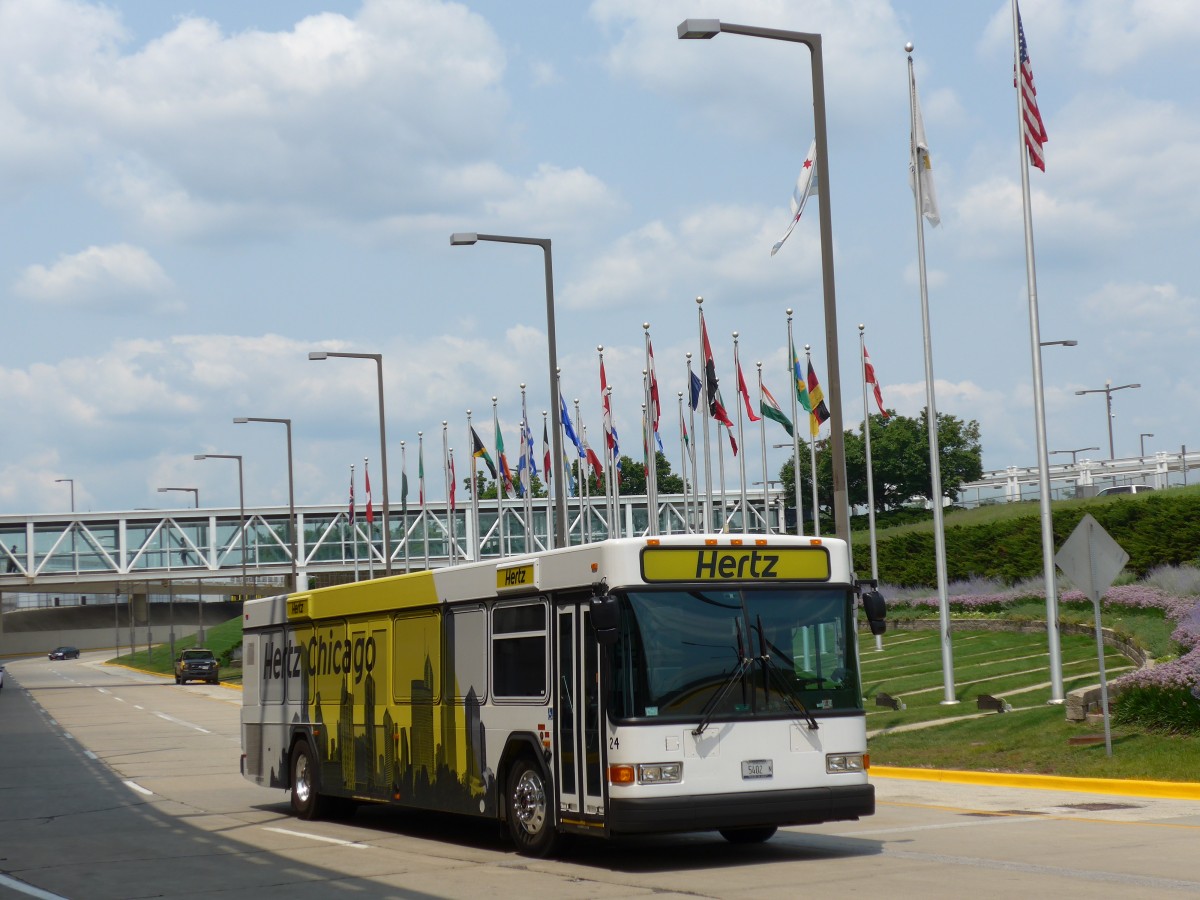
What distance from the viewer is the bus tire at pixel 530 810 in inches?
531

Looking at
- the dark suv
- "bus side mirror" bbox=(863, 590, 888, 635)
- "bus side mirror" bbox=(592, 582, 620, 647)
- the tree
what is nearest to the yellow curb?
"bus side mirror" bbox=(863, 590, 888, 635)

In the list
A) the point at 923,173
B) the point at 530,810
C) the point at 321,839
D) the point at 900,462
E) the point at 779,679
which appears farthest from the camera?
the point at 900,462

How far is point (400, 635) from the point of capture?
1664 cm

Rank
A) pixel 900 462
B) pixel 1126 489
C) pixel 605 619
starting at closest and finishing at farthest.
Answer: pixel 605 619 < pixel 1126 489 < pixel 900 462

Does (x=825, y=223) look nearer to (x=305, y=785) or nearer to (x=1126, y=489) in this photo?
(x=305, y=785)

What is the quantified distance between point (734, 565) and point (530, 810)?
9.58 ft

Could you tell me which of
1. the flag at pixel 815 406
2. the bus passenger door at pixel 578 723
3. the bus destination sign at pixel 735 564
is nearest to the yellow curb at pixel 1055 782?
the bus destination sign at pixel 735 564

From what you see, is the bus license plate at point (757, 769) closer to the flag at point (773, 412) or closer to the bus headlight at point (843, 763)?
the bus headlight at point (843, 763)

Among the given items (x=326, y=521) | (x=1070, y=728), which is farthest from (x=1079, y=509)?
(x=326, y=521)

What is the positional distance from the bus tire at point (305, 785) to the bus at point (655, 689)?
12.5 ft

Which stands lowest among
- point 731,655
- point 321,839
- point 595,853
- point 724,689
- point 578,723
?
point 321,839

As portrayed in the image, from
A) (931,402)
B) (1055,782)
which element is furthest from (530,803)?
(931,402)

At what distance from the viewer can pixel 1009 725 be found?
22.5 meters

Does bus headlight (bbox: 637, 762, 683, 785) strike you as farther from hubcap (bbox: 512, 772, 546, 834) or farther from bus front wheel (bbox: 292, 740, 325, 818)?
bus front wheel (bbox: 292, 740, 325, 818)
